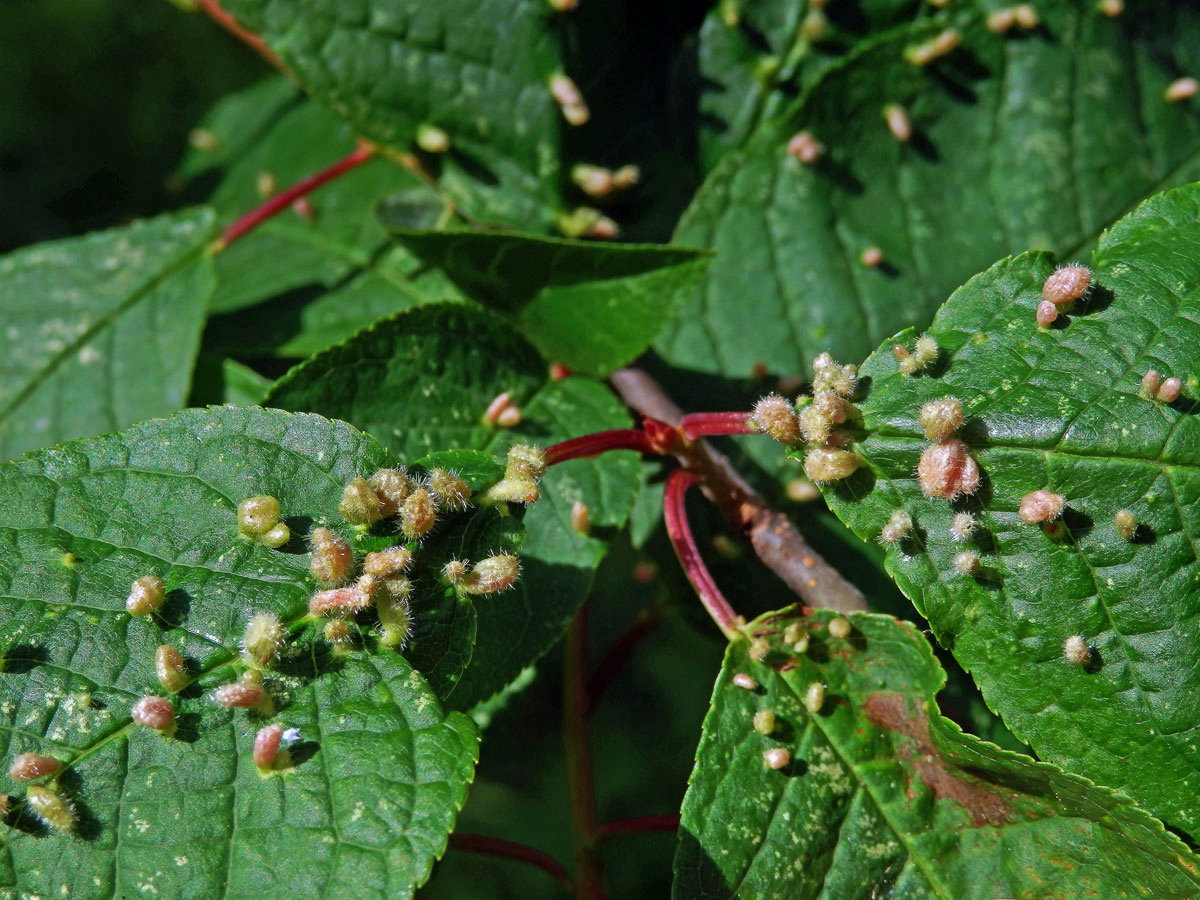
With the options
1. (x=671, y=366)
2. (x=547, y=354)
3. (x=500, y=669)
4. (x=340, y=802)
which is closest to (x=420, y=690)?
(x=340, y=802)

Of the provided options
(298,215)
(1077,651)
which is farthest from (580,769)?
(298,215)

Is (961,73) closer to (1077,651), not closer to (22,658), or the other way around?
(1077,651)

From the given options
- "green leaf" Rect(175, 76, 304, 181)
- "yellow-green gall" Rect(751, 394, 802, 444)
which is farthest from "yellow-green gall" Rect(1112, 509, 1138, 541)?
"green leaf" Rect(175, 76, 304, 181)

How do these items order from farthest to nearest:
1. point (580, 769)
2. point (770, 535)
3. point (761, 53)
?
point (761, 53) → point (580, 769) → point (770, 535)

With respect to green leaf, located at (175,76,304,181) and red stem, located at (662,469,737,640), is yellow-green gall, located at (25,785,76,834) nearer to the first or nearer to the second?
red stem, located at (662,469,737,640)

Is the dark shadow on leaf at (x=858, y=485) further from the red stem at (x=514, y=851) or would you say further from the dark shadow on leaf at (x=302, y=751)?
the red stem at (x=514, y=851)

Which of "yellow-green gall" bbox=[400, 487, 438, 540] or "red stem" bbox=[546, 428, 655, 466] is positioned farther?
"red stem" bbox=[546, 428, 655, 466]
